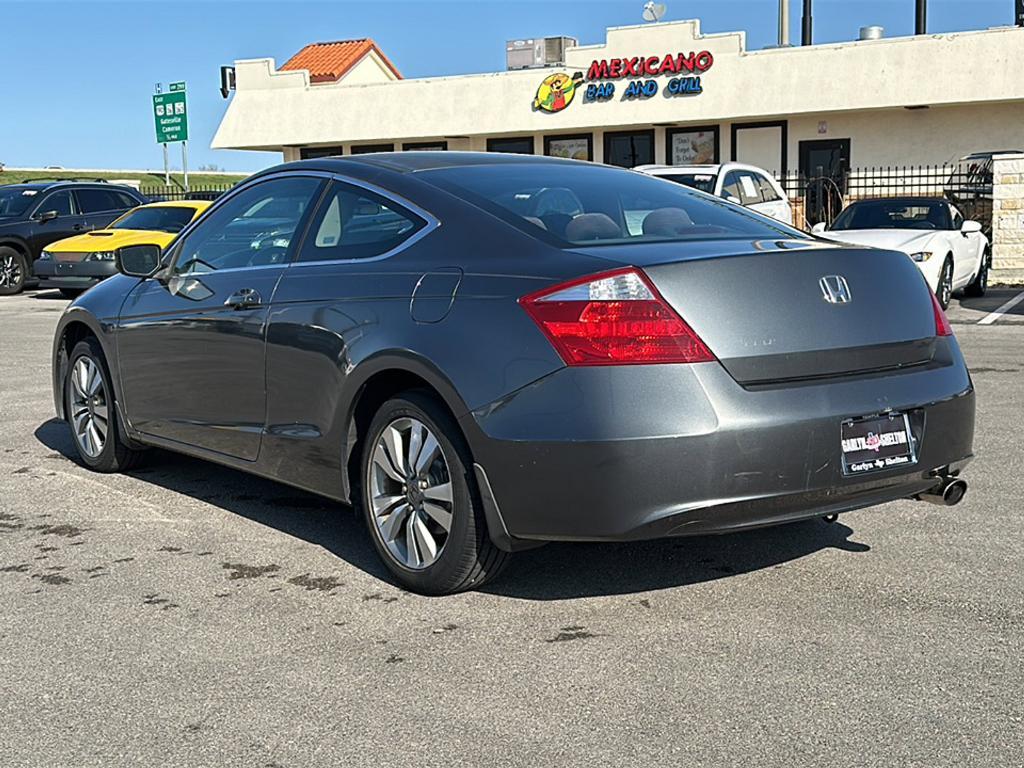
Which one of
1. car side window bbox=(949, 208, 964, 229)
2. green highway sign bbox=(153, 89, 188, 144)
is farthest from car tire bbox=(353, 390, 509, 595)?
green highway sign bbox=(153, 89, 188, 144)

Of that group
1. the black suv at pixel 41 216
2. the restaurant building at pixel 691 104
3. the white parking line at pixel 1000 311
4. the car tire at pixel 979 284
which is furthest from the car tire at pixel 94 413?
the restaurant building at pixel 691 104

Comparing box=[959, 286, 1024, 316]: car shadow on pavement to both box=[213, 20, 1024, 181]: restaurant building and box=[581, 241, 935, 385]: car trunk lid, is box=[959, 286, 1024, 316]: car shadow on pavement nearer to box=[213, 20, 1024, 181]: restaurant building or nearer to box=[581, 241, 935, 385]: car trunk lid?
box=[581, 241, 935, 385]: car trunk lid

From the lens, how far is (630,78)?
34.2 m

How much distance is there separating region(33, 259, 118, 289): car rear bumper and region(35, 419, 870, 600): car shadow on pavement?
13992mm

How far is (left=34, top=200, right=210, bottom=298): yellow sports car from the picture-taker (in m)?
19.7

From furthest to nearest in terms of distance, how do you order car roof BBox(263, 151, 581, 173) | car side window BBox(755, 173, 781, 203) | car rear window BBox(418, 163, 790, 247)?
car side window BBox(755, 173, 781, 203)
car roof BBox(263, 151, 581, 173)
car rear window BBox(418, 163, 790, 247)

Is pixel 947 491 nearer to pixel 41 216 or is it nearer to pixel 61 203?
pixel 41 216

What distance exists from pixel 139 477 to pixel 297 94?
111ft

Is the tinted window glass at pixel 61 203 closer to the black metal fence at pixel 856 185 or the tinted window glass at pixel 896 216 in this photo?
the tinted window glass at pixel 896 216

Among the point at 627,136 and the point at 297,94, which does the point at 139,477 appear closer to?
the point at 627,136

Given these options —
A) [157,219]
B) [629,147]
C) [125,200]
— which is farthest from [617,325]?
[629,147]

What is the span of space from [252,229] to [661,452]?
2585mm

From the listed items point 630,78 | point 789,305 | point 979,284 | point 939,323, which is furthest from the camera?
point 630,78

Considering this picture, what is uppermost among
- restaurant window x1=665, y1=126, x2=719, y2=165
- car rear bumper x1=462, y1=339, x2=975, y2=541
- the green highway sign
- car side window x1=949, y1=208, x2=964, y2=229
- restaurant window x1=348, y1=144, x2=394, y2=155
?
the green highway sign
